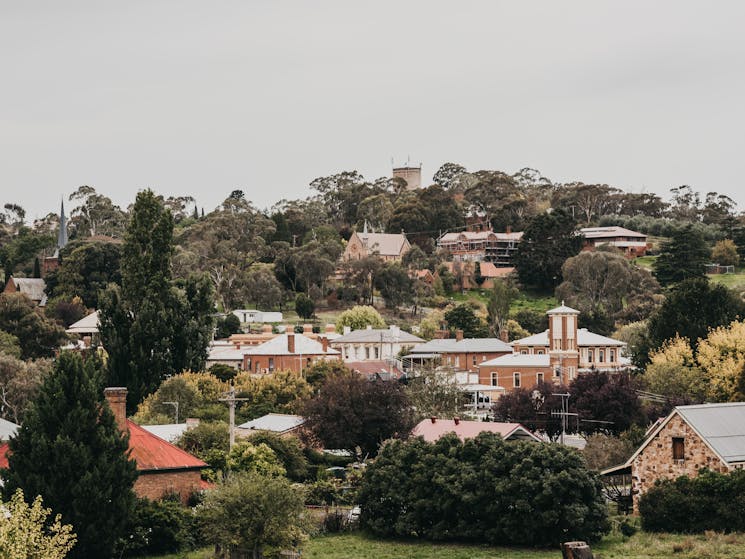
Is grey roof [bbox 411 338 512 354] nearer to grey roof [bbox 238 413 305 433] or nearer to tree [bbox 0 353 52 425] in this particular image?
tree [bbox 0 353 52 425]

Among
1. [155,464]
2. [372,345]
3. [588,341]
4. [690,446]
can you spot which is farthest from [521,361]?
[155,464]

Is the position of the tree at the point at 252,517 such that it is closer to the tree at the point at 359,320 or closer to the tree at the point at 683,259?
the tree at the point at 359,320

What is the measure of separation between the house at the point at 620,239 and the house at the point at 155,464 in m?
99.6

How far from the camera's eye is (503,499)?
38.8 m

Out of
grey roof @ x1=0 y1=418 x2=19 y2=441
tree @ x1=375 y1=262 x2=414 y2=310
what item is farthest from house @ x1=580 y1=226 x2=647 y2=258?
grey roof @ x1=0 y1=418 x2=19 y2=441

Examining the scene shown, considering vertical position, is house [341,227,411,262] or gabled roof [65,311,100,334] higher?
house [341,227,411,262]

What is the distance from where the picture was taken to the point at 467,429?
4988 cm

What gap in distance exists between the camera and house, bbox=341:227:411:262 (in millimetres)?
133750

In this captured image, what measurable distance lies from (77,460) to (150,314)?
30.3 meters

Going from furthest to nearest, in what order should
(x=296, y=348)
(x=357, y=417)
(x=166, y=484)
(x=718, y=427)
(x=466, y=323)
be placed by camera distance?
(x=466, y=323), (x=296, y=348), (x=357, y=417), (x=718, y=427), (x=166, y=484)

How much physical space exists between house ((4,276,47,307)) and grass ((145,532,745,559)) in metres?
88.2

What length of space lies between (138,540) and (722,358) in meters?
37.2

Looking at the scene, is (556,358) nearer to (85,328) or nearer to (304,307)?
(304,307)

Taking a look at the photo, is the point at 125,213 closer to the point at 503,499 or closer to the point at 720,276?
the point at 720,276
